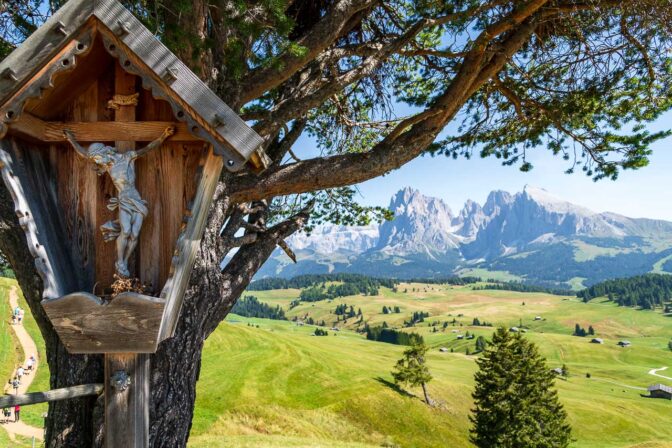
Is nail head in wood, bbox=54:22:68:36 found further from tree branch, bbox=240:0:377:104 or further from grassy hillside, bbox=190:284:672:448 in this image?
grassy hillside, bbox=190:284:672:448

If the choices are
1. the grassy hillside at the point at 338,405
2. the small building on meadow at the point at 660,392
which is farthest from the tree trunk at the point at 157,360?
the small building on meadow at the point at 660,392

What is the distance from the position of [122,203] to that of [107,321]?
922 mm

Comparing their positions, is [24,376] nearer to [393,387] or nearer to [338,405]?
[338,405]

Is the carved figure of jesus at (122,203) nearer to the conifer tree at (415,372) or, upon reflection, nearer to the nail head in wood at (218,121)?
the nail head in wood at (218,121)

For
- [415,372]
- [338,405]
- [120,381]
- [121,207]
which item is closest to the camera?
[121,207]

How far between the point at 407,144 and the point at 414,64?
5221 millimetres

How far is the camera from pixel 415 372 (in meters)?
58.5

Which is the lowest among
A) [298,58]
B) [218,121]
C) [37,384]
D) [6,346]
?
[37,384]

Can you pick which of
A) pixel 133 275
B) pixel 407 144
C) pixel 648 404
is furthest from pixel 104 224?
pixel 648 404

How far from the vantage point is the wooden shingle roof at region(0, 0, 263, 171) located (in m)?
3.10

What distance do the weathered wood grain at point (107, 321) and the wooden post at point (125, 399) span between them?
0.32 metres

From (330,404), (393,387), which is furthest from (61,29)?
(393,387)

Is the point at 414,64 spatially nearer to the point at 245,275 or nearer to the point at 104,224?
the point at 245,275

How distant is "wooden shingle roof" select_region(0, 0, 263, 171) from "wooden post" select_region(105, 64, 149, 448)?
0.43m
